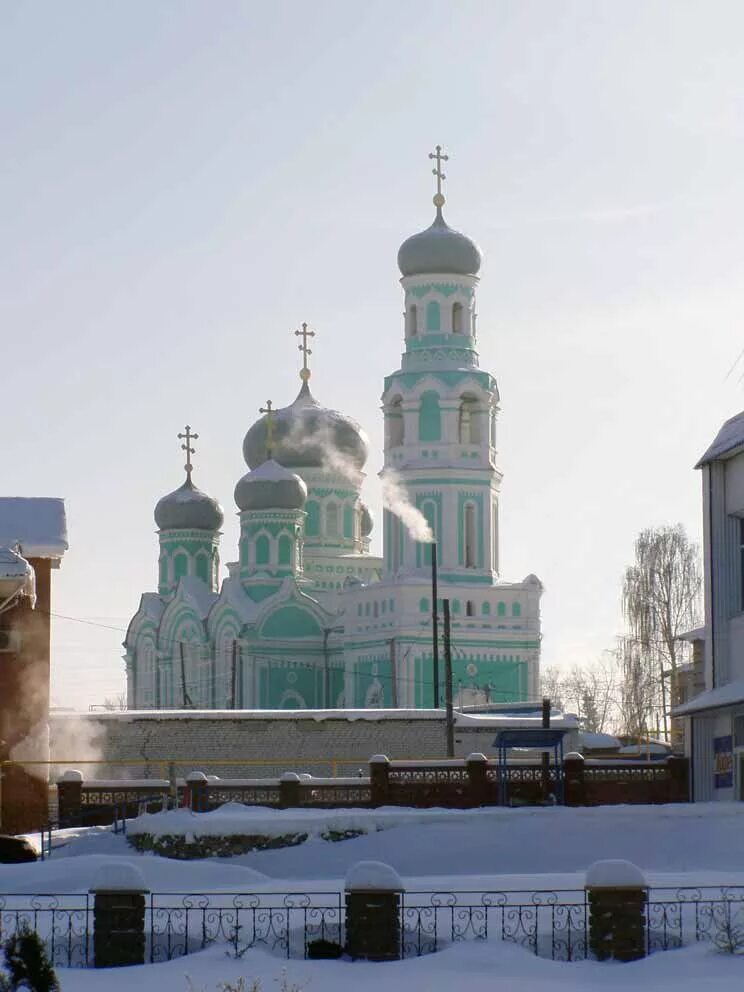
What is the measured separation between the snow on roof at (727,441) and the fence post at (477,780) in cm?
576

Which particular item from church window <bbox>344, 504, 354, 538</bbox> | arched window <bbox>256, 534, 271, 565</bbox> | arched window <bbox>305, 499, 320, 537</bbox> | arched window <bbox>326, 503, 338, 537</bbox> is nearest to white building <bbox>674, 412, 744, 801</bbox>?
arched window <bbox>256, 534, 271, 565</bbox>


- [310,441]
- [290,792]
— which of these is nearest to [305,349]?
[310,441]

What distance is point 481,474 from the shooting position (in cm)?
6656

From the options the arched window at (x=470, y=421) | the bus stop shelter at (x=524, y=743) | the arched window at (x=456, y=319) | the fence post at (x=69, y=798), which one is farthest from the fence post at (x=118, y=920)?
the arched window at (x=456, y=319)

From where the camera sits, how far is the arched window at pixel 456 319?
67.2m

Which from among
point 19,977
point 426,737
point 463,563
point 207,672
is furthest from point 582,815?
point 207,672

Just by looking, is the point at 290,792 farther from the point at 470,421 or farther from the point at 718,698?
the point at 470,421

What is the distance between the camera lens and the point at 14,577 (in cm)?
3133

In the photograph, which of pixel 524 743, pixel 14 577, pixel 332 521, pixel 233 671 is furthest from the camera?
pixel 332 521

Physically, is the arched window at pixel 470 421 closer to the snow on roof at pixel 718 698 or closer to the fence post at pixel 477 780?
the fence post at pixel 477 780

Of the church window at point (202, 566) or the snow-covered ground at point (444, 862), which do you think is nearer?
the snow-covered ground at point (444, 862)

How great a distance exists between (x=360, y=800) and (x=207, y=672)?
133 ft

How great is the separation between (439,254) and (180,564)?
17.0m

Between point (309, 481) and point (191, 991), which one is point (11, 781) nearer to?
point (191, 991)
